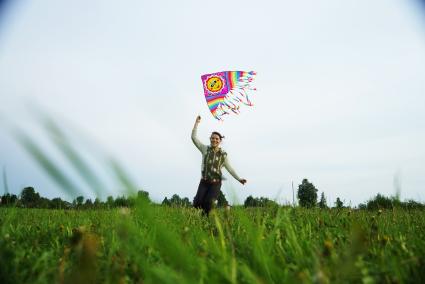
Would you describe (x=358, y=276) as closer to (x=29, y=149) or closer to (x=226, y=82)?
(x=29, y=149)

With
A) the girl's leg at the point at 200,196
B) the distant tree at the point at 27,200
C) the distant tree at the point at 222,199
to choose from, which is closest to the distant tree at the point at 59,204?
the distant tree at the point at 27,200

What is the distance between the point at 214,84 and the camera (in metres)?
7.98

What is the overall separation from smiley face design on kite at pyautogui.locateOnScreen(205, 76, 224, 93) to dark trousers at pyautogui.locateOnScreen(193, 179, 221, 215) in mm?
2717

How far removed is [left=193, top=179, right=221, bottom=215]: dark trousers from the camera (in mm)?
9391

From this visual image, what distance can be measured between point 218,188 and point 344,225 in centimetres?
640

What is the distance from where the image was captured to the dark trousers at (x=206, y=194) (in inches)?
370

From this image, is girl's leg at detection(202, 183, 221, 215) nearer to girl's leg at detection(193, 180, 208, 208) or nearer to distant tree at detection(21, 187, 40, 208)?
girl's leg at detection(193, 180, 208, 208)

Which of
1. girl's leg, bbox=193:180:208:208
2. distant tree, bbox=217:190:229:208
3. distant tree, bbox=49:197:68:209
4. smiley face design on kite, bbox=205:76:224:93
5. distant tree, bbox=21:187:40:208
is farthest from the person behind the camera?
girl's leg, bbox=193:180:208:208

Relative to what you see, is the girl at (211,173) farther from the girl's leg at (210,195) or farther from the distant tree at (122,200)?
the distant tree at (122,200)

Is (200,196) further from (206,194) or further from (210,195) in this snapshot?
(210,195)

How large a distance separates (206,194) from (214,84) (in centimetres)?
294

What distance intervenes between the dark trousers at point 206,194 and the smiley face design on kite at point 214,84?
107 inches

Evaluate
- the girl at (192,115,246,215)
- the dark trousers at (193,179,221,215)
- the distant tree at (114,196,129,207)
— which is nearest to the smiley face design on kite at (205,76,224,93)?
the girl at (192,115,246,215)

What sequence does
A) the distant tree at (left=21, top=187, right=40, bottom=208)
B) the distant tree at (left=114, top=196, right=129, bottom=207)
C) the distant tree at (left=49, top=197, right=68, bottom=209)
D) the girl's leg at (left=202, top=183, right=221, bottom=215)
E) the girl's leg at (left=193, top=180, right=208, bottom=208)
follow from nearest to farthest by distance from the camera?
the distant tree at (left=114, top=196, right=129, bottom=207) < the distant tree at (left=21, top=187, right=40, bottom=208) < the distant tree at (left=49, top=197, right=68, bottom=209) < the girl's leg at (left=202, top=183, right=221, bottom=215) < the girl's leg at (left=193, top=180, right=208, bottom=208)
